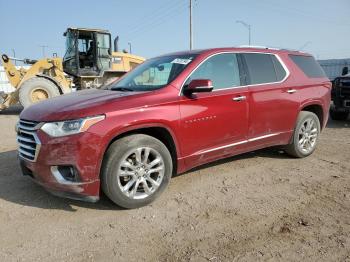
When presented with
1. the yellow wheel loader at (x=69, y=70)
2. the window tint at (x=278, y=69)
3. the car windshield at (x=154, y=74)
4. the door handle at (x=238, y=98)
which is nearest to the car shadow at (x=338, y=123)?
the window tint at (x=278, y=69)

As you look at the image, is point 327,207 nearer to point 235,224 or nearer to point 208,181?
point 235,224

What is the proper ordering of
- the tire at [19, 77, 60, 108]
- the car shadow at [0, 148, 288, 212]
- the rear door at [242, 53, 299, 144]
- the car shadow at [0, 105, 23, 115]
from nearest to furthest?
the car shadow at [0, 148, 288, 212] → the rear door at [242, 53, 299, 144] → the tire at [19, 77, 60, 108] → the car shadow at [0, 105, 23, 115]

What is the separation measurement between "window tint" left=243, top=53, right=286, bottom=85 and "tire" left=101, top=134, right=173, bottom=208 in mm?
1849

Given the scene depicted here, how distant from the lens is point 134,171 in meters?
3.91

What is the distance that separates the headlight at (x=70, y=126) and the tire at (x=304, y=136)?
3.53 meters

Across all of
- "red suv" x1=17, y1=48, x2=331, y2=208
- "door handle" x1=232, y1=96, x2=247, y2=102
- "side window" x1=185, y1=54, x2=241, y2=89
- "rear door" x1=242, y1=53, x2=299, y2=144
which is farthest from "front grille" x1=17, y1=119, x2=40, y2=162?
"rear door" x1=242, y1=53, x2=299, y2=144

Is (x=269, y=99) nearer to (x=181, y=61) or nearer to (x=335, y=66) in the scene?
(x=181, y=61)

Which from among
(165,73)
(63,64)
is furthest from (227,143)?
(63,64)

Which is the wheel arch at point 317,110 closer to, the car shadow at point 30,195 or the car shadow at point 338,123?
the car shadow at point 30,195

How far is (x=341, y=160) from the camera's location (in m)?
5.81

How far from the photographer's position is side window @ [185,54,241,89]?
14.7 ft

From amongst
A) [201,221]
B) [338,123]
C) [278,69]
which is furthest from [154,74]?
[338,123]

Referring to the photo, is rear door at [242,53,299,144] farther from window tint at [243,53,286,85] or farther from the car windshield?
the car windshield

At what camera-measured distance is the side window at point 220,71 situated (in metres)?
4.49
